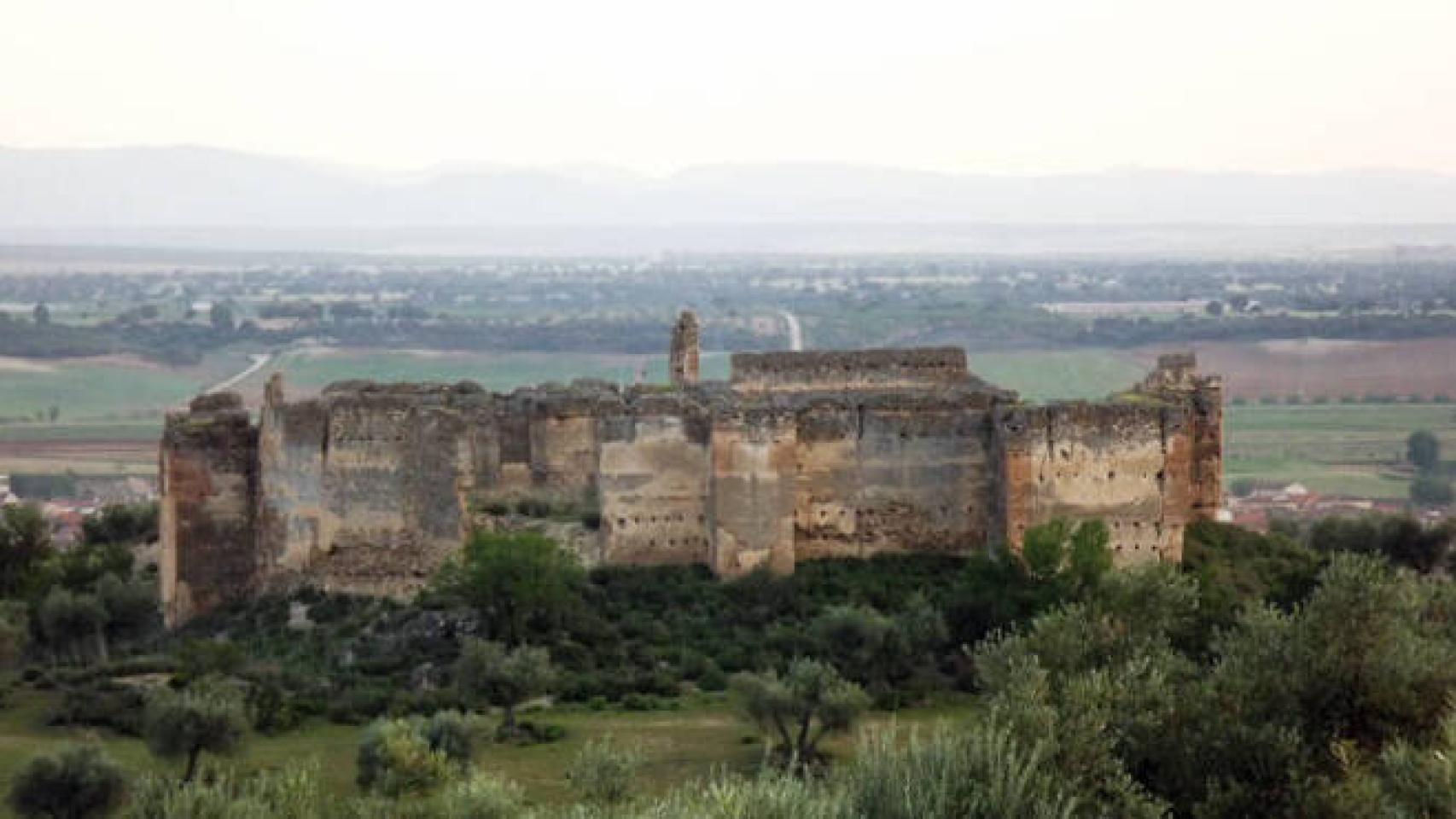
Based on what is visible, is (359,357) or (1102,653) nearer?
(1102,653)

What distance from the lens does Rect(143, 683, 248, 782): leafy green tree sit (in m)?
30.5

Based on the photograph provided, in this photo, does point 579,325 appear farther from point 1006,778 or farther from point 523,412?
point 1006,778

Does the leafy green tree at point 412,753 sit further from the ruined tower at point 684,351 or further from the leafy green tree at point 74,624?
the ruined tower at point 684,351

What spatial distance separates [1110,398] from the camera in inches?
1565

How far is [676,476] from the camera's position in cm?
3869

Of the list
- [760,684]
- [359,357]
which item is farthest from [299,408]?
[359,357]

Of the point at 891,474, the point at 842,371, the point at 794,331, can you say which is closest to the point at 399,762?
the point at 891,474

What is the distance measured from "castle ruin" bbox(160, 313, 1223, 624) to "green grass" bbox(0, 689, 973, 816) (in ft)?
14.4

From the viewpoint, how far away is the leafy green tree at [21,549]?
44.1 metres

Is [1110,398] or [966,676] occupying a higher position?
[1110,398]

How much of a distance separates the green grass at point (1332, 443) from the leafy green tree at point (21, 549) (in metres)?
40.9

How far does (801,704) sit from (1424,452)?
5246 centimetres

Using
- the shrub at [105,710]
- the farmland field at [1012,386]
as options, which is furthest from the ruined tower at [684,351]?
the farmland field at [1012,386]

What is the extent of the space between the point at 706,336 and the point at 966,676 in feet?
335
